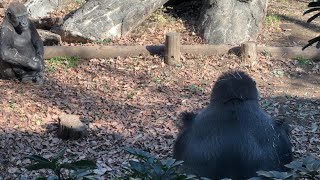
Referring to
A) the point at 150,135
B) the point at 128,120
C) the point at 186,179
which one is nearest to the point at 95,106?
the point at 128,120

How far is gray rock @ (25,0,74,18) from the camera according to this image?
12055 millimetres

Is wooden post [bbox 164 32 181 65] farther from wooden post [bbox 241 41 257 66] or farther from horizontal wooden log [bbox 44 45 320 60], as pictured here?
wooden post [bbox 241 41 257 66]

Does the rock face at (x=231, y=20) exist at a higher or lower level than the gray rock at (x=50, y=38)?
higher

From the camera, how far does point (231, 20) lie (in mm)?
10578

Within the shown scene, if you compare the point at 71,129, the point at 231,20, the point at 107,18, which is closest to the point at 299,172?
the point at 71,129

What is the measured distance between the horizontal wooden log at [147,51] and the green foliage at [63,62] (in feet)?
0.22

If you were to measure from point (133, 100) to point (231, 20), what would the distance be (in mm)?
3093

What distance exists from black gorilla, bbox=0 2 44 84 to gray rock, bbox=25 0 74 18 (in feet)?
10.9

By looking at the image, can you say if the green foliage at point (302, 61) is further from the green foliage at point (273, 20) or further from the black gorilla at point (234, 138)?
the black gorilla at point (234, 138)

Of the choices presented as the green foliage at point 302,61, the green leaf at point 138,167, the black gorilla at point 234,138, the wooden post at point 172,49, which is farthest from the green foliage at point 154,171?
the green foliage at point 302,61

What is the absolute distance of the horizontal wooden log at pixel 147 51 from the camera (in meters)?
9.62

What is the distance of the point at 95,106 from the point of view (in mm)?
8172

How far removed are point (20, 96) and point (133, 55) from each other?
2206 millimetres

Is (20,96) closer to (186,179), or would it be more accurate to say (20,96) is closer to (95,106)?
(95,106)
